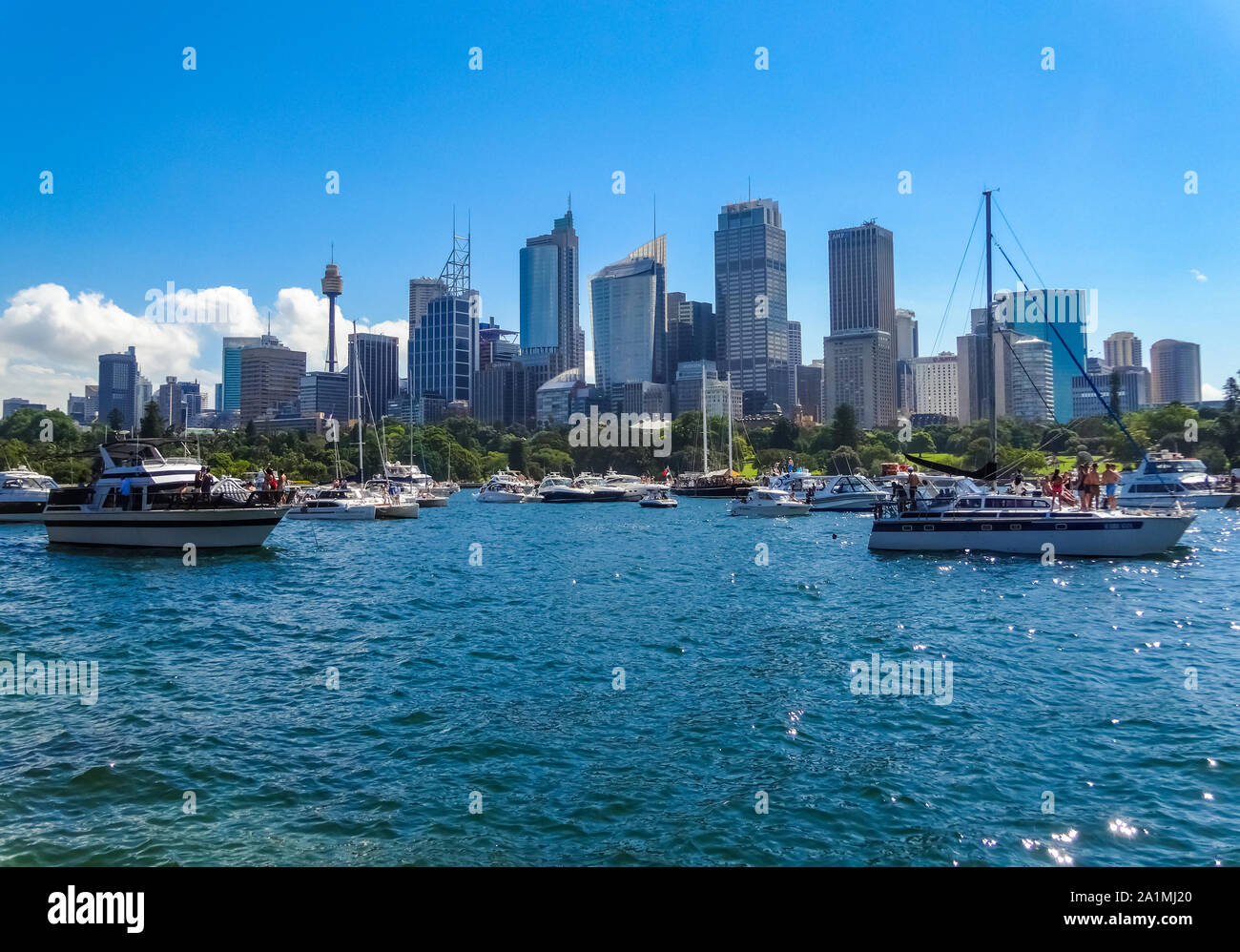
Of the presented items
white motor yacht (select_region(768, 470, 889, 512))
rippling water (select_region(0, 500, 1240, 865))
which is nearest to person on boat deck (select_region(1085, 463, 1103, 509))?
rippling water (select_region(0, 500, 1240, 865))

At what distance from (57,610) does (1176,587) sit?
36395 mm

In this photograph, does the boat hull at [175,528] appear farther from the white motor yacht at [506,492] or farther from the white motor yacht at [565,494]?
the white motor yacht at [565,494]

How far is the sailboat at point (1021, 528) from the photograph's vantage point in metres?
35.5

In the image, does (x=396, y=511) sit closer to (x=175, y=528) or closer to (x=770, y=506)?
(x=175, y=528)

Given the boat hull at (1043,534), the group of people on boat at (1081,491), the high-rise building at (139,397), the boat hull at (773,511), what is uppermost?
the high-rise building at (139,397)

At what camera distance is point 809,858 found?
27.4ft

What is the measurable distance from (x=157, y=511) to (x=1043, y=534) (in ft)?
139

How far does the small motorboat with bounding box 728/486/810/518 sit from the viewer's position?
247 feet

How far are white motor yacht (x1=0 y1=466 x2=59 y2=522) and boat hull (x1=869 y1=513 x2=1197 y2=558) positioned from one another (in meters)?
69.0

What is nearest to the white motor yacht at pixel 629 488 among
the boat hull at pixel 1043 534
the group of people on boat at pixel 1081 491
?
the group of people on boat at pixel 1081 491

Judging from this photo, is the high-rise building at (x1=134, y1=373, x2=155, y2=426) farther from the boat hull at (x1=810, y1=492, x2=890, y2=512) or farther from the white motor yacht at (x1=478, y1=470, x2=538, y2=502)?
the boat hull at (x1=810, y1=492, x2=890, y2=512)

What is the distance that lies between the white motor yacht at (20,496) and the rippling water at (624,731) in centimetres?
5353
